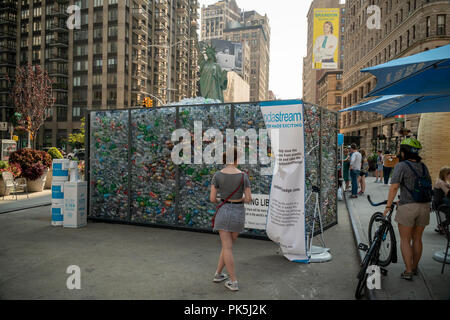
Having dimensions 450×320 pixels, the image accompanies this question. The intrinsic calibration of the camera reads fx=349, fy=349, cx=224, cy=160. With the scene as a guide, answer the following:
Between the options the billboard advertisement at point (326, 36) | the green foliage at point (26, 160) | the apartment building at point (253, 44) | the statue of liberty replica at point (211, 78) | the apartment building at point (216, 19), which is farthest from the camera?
the apartment building at point (216, 19)

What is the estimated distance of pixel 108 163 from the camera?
9.03 m

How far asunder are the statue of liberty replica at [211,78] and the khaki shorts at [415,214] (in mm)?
13169

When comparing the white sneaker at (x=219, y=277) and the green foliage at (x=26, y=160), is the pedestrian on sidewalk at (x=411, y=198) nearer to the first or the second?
the white sneaker at (x=219, y=277)

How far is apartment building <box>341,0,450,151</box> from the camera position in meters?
35.8

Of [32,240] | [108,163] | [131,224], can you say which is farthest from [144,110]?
[32,240]

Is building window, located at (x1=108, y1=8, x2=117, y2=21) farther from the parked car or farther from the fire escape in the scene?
the parked car

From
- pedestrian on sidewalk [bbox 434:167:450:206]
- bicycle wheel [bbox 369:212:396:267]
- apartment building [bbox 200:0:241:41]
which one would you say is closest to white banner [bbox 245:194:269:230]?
bicycle wheel [bbox 369:212:396:267]

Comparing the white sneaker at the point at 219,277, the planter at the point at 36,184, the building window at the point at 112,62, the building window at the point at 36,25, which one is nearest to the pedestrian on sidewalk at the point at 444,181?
the white sneaker at the point at 219,277

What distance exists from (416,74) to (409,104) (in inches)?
105

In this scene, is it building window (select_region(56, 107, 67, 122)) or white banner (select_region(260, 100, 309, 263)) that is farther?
building window (select_region(56, 107, 67, 122))

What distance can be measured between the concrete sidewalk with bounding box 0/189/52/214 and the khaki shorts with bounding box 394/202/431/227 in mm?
10329

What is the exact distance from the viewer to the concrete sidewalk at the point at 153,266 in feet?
14.8
